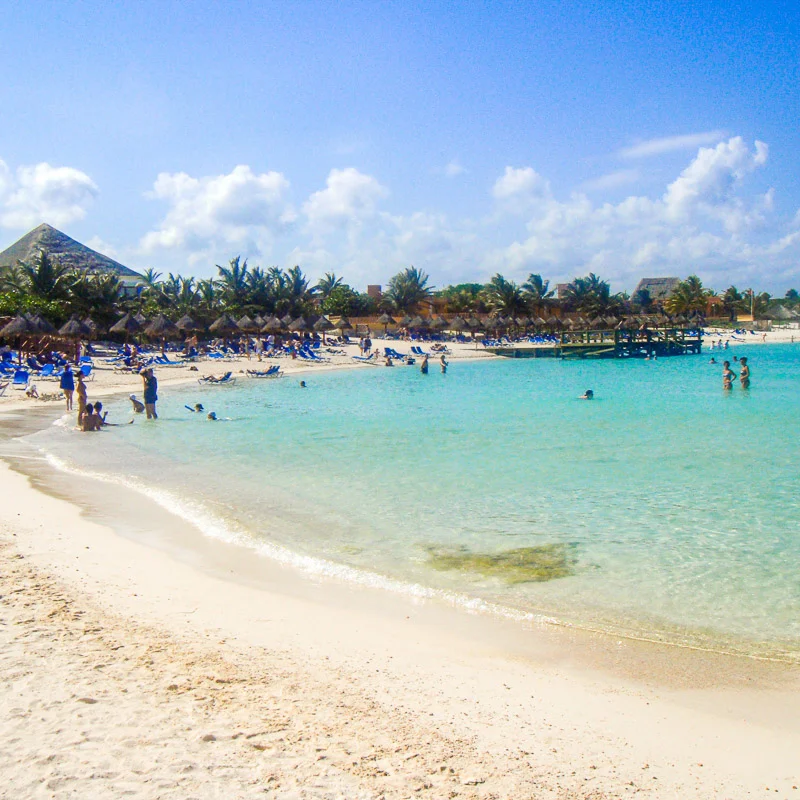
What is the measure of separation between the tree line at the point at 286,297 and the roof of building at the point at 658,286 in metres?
3.41

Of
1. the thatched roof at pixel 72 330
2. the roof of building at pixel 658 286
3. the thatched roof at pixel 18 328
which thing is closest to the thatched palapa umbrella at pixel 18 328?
the thatched roof at pixel 18 328

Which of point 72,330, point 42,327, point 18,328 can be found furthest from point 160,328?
point 18,328

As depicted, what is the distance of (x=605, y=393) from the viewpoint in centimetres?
2827

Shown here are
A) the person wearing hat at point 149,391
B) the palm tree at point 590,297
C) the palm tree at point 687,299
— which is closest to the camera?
the person wearing hat at point 149,391

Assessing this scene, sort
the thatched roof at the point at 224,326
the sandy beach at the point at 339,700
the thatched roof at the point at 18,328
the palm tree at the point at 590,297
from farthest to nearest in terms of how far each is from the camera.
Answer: the palm tree at the point at 590,297
the thatched roof at the point at 224,326
the thatched roof at the point at 18,328
the sandy beach at the point at 339,700

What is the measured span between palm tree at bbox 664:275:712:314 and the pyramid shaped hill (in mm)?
54906

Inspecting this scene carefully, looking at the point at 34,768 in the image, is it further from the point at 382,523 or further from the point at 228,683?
the point at 382,523

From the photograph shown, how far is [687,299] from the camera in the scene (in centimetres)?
8025

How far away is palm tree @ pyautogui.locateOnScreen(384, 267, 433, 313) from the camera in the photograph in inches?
2549

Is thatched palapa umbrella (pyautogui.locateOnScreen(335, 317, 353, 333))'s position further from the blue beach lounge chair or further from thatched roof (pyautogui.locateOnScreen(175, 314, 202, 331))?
the blue beach lounge chair

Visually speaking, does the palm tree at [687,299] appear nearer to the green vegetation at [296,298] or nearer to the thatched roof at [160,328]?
the green vegetation at [296,298]

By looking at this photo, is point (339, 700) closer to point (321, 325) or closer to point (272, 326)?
point (272, 326)

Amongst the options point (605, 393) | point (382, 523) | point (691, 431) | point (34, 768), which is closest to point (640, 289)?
point (605, 393)

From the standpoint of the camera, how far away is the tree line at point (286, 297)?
38250 mm
